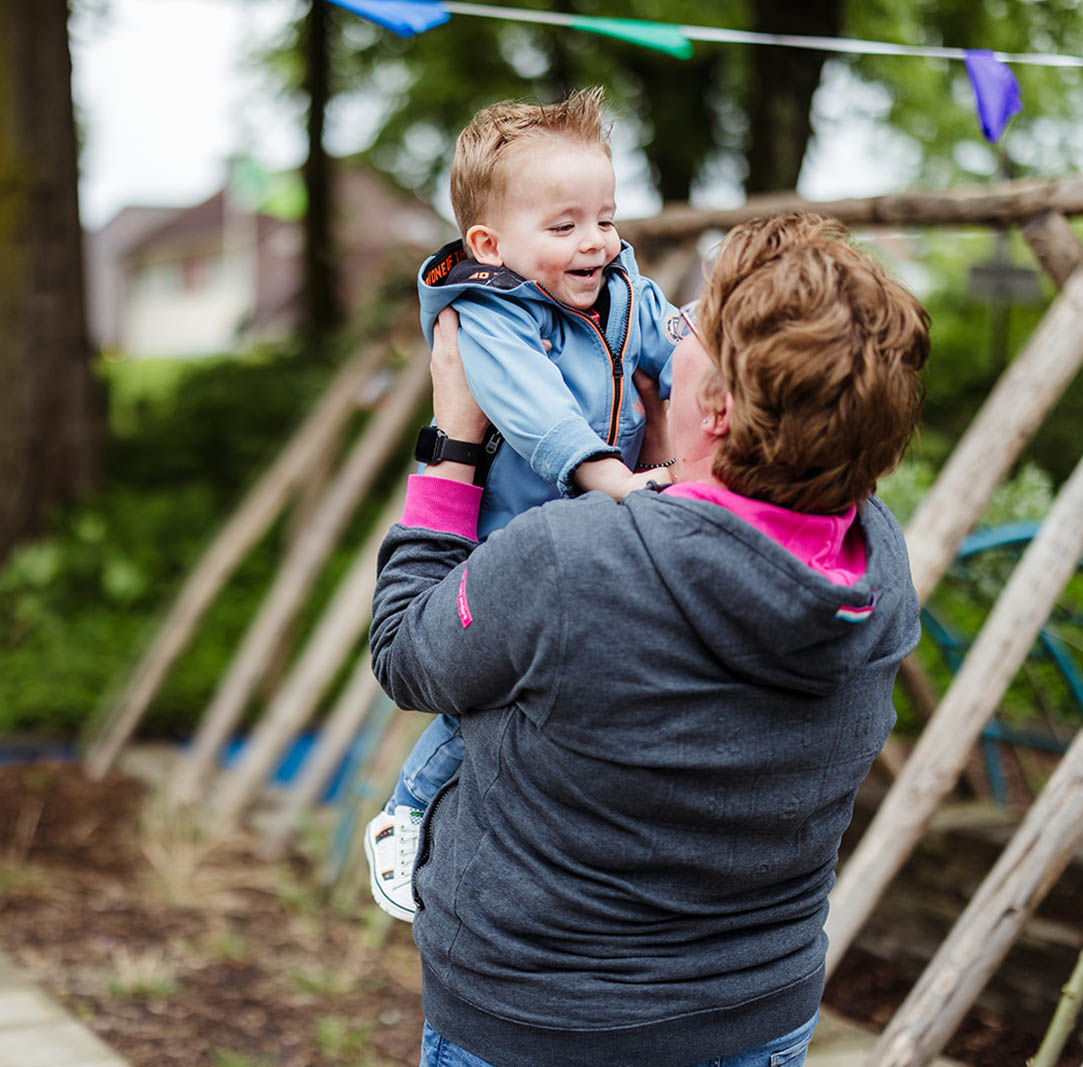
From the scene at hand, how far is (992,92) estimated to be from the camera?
2.72 meters

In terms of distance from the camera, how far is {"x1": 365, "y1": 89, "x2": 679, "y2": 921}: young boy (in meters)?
1.67

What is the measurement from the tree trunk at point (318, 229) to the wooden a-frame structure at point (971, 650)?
627 cm

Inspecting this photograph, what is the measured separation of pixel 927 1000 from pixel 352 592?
2.91 metres

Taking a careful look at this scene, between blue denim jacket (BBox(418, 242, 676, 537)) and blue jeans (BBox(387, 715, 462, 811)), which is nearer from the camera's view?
blue denim jacket (BBox(418, 242, 676, 537))

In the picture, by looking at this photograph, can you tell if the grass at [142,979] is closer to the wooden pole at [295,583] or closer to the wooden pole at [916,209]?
the wooden pole at [295,583]

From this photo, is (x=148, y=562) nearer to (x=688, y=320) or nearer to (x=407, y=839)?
(x=407, y=839)

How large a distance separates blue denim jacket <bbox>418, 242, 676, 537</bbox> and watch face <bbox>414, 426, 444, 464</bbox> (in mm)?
78

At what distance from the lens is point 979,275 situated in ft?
17.3

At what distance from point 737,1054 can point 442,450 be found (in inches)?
32.6

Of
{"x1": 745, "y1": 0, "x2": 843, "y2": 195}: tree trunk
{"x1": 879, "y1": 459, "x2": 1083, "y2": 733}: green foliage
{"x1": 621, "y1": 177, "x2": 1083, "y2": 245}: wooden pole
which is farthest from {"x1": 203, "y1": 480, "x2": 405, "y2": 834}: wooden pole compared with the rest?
{"x1": 745, "y1": 0, "x2": 843, "y2": 195}: tree trunk

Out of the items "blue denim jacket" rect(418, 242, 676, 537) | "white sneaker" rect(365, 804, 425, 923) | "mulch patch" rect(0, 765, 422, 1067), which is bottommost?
"mulch patch" rect(0, 765, 422, 1067)

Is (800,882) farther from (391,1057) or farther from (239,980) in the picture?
(239,980)

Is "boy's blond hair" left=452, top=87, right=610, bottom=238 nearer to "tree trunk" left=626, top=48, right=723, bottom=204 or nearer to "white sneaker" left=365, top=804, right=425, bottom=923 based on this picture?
"white sneaker" left=365, top=804, right=425, bottom=923

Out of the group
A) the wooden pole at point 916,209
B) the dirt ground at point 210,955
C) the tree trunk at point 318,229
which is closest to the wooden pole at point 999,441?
the wooden pole at point 916,209
